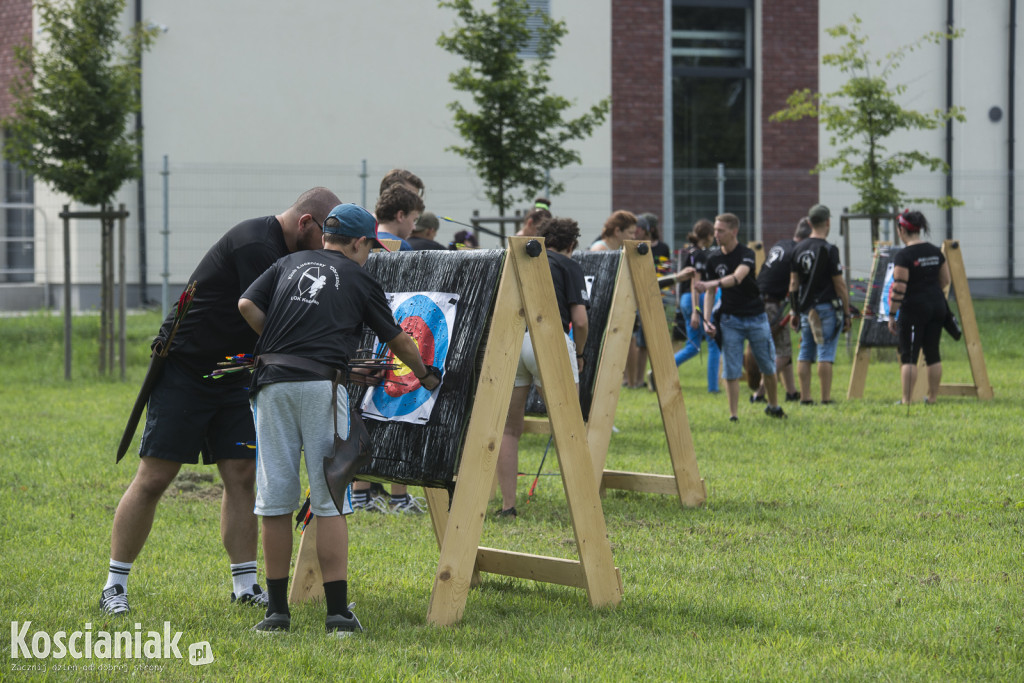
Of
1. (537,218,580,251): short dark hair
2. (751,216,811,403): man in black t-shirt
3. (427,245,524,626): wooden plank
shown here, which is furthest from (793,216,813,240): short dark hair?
(427,245,524,626): wooden plank

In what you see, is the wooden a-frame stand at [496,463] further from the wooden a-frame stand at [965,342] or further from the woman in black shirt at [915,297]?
the wooden a-frame stand at [965,342]

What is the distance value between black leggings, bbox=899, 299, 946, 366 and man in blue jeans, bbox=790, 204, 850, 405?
2.20 ft

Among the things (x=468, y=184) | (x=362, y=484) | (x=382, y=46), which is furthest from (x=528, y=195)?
(x=362, y=484)

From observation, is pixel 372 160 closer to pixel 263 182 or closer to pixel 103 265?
pixel 263 182

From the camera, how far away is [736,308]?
10898 mm

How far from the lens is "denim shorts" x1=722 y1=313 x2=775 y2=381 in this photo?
35.7 ft

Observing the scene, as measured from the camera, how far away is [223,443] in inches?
207

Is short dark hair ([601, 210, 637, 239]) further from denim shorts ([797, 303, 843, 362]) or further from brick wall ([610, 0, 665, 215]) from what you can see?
brick wall ([610, 0, 665, 215])

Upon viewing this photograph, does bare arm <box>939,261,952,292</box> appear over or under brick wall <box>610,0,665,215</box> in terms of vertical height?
under

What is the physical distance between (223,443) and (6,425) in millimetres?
6634

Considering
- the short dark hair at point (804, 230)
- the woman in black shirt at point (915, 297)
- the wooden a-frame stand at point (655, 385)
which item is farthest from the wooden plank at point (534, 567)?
the short dark hair at point (804, 230)

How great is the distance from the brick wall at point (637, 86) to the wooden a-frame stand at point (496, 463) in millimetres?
18455

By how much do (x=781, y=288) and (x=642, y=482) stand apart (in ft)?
18.8

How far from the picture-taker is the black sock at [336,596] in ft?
15.1
